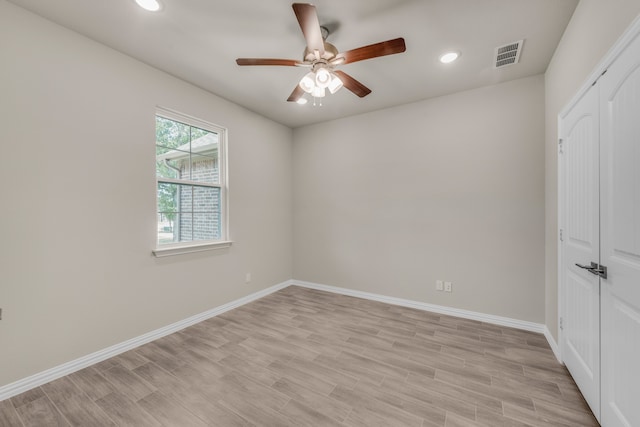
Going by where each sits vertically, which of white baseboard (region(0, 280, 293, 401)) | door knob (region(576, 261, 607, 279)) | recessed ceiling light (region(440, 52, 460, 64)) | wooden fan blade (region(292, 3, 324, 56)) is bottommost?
white baseboard (region(0, 280, 293, 401))

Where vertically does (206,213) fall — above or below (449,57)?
below

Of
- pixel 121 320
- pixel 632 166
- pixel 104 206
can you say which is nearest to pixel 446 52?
pixel 632 166

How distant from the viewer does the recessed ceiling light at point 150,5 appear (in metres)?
1.88

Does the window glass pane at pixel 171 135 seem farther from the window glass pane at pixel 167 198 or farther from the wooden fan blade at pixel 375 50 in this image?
the wooden fan blade at pixel 375 50

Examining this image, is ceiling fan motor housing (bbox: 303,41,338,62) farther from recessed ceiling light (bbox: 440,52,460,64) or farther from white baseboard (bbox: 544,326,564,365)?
white baseboard (bbox: 544,326,564,365)

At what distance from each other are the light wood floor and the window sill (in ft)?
2.96

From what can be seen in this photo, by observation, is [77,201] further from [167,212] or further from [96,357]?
[96,357]

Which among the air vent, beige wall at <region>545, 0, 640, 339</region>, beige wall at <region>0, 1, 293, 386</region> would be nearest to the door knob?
beige wall at <region>545, 0, 640, 339</region>

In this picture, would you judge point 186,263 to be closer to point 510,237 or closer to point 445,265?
point 445,265

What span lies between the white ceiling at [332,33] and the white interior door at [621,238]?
3.38 feet

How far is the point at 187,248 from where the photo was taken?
303cm

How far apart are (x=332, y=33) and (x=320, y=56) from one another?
41cm

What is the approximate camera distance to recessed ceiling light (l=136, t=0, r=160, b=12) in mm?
1879

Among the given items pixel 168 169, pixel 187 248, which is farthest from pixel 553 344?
pixel 168 169
